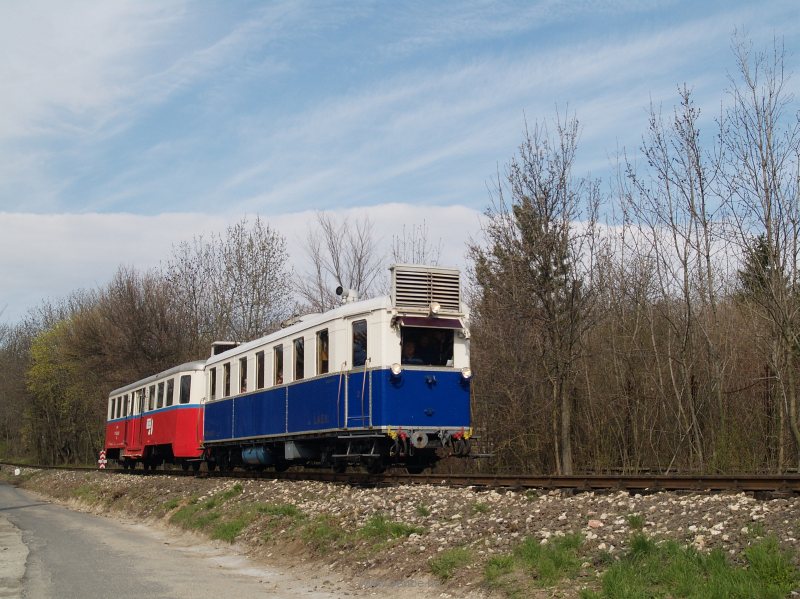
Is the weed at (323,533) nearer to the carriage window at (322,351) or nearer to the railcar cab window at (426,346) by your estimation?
the railcar cab window at (426,346)

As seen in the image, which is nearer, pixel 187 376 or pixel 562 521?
pixel 562 521

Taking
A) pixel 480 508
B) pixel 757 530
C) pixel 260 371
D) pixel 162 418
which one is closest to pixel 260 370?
pixel 260 371

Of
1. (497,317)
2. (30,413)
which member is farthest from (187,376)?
(30,413)

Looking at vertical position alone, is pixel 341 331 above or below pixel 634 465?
above

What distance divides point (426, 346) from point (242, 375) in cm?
659

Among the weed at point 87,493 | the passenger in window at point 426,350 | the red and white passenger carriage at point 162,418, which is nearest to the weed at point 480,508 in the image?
the passenger in window at point 426,350

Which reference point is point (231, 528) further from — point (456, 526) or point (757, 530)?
point (757, 530)

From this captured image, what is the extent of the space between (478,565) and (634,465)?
9.45 m

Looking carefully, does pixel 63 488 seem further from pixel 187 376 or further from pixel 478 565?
pixel 478 565

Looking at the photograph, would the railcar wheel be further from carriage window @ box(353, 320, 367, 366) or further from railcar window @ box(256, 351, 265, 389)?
railcar window @ box(256, 351, 265, 389)

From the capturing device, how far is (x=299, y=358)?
1639 centimetres

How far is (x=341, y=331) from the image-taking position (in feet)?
48.5


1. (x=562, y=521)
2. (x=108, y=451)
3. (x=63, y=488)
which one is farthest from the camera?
(x=108, y=451)

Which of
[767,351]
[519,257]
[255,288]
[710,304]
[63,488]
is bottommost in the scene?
[63,488]
